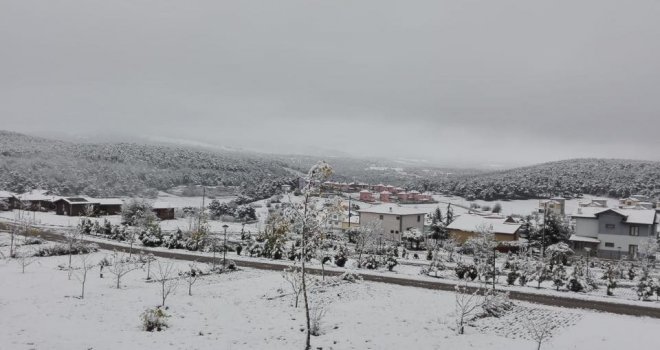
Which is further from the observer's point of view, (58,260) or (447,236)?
(447,236)

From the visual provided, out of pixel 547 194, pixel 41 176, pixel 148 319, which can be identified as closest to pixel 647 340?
pixel 148 319

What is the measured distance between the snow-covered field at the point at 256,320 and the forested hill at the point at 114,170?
7665 centimetres

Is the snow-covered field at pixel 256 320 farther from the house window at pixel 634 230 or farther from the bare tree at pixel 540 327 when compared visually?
the house window at pixel 634 230

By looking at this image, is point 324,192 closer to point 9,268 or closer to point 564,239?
point 9,268

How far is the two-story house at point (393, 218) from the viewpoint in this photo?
63938 millimetres

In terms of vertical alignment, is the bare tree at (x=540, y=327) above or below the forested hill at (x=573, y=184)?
below

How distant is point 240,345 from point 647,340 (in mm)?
14847

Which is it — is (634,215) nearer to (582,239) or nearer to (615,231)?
(615,231)

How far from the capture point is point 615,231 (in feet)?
171

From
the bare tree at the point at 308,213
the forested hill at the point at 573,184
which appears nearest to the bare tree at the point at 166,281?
the bare tree at the point at 308,213

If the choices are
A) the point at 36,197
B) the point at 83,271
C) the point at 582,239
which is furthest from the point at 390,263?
the point at 36,197

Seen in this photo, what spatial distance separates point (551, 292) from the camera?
26.8 meters

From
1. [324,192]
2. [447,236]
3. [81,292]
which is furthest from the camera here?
[447,236]

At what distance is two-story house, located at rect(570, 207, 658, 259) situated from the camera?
50719 millimetres
